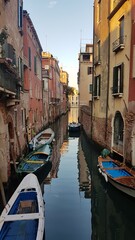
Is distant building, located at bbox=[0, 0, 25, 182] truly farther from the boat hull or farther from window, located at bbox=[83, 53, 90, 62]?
window, located at bbox=[83, 53, 90, 62]

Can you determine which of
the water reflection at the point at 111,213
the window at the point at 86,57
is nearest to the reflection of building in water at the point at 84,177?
the water reflection at the point at 111,213

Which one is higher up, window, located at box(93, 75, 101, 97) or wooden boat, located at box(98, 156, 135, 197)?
window, located at box(93, 75, 101, 97)

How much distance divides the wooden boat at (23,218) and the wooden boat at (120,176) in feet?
11.1

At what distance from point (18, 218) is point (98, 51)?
593 inches

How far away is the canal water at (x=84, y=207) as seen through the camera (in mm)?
7195

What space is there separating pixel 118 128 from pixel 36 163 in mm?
5373

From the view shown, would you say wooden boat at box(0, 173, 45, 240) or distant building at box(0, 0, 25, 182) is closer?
wooden boat at box(0, 173, 45, 240)

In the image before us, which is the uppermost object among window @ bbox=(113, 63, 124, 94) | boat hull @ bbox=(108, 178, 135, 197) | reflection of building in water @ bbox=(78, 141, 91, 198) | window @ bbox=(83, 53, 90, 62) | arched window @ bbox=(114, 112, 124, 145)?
window @ bbox=(83, 53, 90, 62)

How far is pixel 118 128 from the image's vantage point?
13.8m

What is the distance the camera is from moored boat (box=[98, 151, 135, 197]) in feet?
27.9

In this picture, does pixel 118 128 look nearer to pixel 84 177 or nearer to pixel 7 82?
pixel 84 177

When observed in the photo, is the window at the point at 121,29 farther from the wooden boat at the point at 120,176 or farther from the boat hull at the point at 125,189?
the boat hull at the point at 125,189

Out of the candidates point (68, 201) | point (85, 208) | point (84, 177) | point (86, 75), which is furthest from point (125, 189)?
point (86, 75)

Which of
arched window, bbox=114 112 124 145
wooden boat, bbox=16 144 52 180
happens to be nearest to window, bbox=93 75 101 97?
arched window, bbox=114 112 124 145
